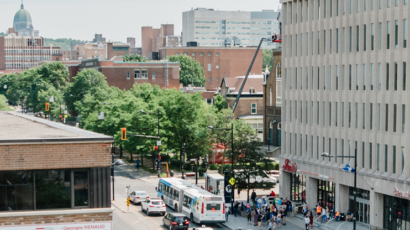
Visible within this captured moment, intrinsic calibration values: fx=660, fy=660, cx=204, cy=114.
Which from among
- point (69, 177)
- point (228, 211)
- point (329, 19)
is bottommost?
point (228, 211)

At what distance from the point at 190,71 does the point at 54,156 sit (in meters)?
155

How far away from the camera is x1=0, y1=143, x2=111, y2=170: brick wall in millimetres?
19172

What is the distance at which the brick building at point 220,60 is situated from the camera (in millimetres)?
174875

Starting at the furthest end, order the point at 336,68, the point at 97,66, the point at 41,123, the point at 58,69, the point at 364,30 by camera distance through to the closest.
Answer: the point at 58,69 < the point at 97,66 < the point at 336,68 < the point at 364,30 < the point at 41,123

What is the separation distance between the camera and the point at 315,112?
58.1 meters

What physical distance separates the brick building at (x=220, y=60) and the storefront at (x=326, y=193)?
112m

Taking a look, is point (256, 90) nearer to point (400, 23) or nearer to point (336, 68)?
point (336, 68)

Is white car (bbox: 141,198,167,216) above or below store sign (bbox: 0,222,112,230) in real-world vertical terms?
below

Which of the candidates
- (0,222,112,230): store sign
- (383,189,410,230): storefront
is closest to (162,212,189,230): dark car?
(383,189,410,230): storefront

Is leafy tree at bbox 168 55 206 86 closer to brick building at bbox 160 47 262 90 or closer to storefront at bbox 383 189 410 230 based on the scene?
brick building at bbox 160 47 262 90

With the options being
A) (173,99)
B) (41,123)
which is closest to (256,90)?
(173,99)

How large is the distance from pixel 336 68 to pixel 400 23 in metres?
9.11

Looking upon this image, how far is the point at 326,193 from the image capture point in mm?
56469

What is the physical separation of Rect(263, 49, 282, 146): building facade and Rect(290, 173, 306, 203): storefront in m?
23.9
